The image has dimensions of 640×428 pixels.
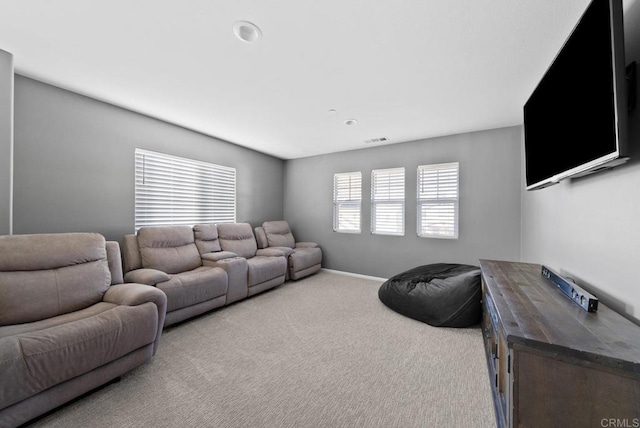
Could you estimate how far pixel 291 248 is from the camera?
500 cm

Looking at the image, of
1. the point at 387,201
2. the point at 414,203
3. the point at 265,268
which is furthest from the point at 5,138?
the point at 414,203

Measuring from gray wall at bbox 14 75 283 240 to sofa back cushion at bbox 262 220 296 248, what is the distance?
2.09 metres

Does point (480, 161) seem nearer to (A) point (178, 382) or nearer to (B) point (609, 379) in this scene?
(B) point (609, 379)

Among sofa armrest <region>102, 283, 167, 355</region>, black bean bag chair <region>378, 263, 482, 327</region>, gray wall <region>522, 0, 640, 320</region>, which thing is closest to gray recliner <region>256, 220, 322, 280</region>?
black bean bag chair <region>378, 263, 482, 327</region>

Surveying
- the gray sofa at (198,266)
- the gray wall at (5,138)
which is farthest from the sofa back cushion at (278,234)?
the gray wall at (5,138)

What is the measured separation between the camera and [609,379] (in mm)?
857

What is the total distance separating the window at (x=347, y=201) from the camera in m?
4.93

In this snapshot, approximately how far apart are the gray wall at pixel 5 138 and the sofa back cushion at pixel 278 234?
3.27 metres

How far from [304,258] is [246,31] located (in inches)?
143

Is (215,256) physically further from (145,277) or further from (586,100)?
(586,100)

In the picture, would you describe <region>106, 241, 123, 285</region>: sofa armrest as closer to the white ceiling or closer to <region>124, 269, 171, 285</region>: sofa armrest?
<region>124, 269, 171, 285</region>: sofa armrest

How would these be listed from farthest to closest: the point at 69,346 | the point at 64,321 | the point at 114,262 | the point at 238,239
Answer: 1. the point at 238,239
2. the point at 114,262
3. the point at 64,321
4. the point at 69,346

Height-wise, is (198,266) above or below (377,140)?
below

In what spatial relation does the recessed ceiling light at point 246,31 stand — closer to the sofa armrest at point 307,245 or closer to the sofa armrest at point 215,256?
the sofa armrest at point 215,256
